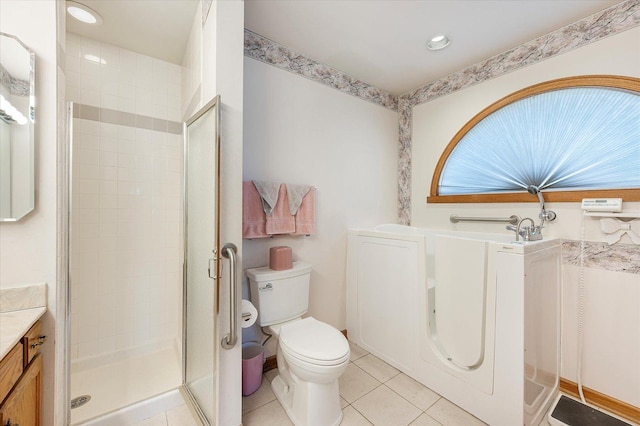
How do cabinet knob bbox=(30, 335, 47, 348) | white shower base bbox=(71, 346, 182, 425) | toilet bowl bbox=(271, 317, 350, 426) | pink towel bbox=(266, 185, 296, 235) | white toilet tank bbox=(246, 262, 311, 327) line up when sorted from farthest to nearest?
pink towel bbox=(266, 185, 296, 235) → white toilet tank bbox=(246, 262, 311, 327) → white shower base bbox=(71, 346, 182, 425) → toilet bowl bbox=(271, 317, 350, 426) → cabinet knob bbox=(30, 335, 47, 348)

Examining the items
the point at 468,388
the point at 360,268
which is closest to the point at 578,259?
the point at 468,388

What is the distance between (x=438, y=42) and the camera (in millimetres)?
1953

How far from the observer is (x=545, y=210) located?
1.86 meters

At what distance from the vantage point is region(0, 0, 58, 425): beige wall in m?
1.00

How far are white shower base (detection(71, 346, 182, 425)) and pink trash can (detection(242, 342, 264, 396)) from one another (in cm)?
44

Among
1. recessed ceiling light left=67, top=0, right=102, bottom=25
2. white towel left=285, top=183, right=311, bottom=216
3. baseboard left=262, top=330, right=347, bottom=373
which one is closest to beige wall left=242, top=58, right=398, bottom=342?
white towel left=285, top=183, right=311, bottom=216

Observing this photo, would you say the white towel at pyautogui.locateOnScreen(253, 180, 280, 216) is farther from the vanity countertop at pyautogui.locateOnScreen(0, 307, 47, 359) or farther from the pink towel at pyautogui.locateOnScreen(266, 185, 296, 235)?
the vanity countertop at pyautogui.locateOnScreen(0, 307, 47, 359)

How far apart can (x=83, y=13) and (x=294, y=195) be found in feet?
5.37

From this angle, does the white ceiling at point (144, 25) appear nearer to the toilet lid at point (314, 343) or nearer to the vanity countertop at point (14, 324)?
the vanity countertop at point (14, 324)

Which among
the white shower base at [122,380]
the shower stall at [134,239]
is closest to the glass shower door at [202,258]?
the shower stall at [134,239]

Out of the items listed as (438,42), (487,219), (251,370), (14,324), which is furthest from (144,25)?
(487,219)

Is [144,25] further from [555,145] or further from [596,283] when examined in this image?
[596,283]

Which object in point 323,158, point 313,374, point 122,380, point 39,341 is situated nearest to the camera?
point 39,341

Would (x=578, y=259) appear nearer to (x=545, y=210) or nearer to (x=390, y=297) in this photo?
(x=545, y=210)
